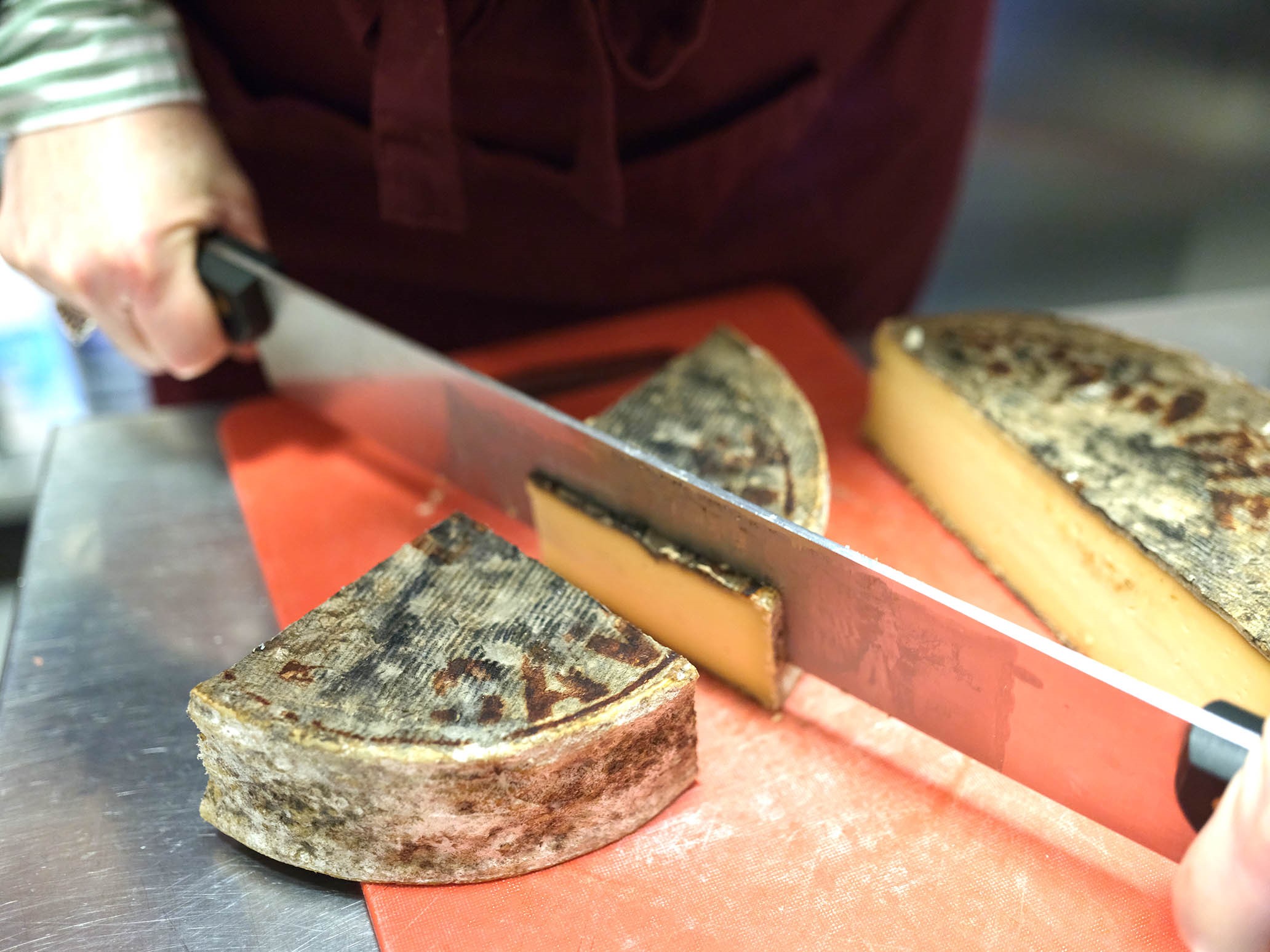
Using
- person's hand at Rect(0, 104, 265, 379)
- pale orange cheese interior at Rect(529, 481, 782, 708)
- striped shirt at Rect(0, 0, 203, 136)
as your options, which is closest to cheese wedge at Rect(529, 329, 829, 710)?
pale orange cheese interior at Rect(529, 481, 782, 708)

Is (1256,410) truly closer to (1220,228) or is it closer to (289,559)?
(289,559)

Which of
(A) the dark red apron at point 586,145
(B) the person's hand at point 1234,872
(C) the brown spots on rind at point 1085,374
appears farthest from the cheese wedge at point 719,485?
→ (B) the person's hand at point 1234,872

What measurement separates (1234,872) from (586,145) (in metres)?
A: 1.68

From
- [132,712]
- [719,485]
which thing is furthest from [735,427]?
[132,712]

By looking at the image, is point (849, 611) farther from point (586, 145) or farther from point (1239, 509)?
point (586, 145)

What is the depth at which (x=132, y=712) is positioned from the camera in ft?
5.82

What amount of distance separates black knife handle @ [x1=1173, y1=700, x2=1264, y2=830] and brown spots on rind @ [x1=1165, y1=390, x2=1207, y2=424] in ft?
2.49

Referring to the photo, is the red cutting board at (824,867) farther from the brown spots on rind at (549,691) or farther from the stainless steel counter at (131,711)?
the brown spots on rind at (549,691)

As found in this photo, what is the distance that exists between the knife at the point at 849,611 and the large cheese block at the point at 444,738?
26cm

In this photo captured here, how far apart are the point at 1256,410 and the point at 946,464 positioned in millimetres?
576

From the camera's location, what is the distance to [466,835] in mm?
1425

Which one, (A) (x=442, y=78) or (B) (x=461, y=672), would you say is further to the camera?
(A) (x=442, y=78)

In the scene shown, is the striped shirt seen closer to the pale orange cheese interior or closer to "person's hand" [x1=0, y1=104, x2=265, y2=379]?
"person's hand" [x1=0, y1=104, x2=265, y2=379]

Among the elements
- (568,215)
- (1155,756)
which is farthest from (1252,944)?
(568,215)
